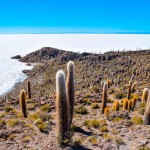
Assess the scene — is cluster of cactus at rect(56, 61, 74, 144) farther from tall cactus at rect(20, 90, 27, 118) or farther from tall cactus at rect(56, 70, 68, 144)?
tall cactus at rect(20, 90, 27, 118)

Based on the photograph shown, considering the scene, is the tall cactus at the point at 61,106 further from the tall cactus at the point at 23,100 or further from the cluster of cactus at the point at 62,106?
the tall cactus at the point at 23,100

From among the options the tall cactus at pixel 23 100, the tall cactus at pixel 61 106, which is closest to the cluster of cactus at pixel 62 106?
the tall cactus at pixel 61 106

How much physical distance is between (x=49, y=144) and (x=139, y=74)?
84.4 ft

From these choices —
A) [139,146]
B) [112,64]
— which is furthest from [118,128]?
[112,64]

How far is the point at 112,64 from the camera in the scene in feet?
165

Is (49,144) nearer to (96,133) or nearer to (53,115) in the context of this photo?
(96,133)

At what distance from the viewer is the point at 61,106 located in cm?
1121

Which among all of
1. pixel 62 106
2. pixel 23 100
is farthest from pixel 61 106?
pixel 23 100

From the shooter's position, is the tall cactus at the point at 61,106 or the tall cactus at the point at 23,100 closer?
the tall cactus at the point at 61,106

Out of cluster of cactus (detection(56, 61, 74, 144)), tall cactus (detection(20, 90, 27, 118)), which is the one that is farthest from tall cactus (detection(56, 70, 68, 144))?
tall cactus (detection(20, 90, 27, 118))

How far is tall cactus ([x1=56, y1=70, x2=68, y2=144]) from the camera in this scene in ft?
36.1

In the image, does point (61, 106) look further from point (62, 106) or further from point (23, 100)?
point (23, 100)

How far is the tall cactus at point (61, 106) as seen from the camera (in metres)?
11.0

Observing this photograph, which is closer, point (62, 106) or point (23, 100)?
point (62, 106)
